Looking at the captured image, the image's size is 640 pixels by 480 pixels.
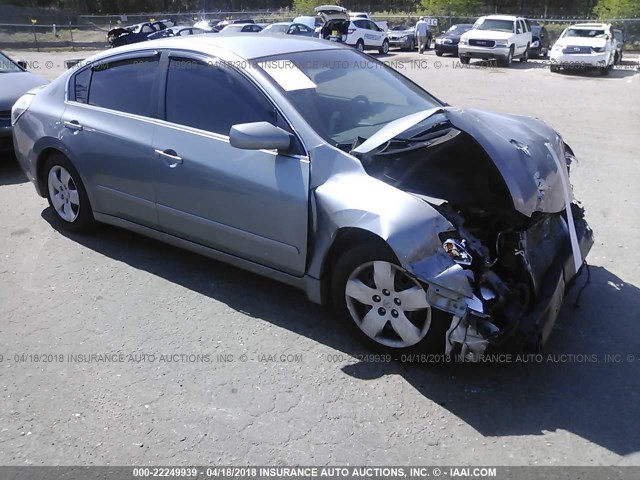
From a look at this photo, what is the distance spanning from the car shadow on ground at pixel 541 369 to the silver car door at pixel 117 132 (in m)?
0.69

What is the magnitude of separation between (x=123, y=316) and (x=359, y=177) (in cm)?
189

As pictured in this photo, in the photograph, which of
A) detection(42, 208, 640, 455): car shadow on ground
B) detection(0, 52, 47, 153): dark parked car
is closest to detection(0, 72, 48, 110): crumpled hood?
detection(0, 52, 47, 153): dark parked car

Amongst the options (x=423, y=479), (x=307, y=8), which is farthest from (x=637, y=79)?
(x=307, y=8)

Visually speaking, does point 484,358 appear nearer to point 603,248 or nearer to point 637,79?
point 603,248

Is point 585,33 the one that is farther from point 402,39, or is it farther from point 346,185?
point 346,185

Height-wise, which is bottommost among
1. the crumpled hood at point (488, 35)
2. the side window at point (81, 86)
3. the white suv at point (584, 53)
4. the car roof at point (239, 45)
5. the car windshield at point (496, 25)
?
the white suv at point (584, 53)

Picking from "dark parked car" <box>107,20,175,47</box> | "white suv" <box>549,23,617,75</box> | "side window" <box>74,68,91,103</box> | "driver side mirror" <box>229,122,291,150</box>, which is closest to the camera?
"driver side mirror" <box>229,122,291,150</box>

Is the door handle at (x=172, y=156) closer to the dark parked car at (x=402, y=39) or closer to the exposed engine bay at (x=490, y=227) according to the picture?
the exposed engine bay at (x=490, y=227)

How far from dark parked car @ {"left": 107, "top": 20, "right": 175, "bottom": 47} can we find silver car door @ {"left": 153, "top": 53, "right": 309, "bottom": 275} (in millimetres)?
18885

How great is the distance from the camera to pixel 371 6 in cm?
5594

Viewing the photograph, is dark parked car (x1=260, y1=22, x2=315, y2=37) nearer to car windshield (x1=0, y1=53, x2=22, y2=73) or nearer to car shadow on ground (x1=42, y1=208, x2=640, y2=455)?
car windshield (x1=0, y1=53, x2=22, y2=73)

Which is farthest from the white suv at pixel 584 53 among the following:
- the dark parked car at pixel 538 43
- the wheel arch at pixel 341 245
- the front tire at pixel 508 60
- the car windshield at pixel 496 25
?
the wheel arch at pixel 341 245

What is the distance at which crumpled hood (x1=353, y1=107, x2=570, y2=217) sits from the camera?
3316 mm

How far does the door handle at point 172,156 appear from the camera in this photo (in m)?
4.20
